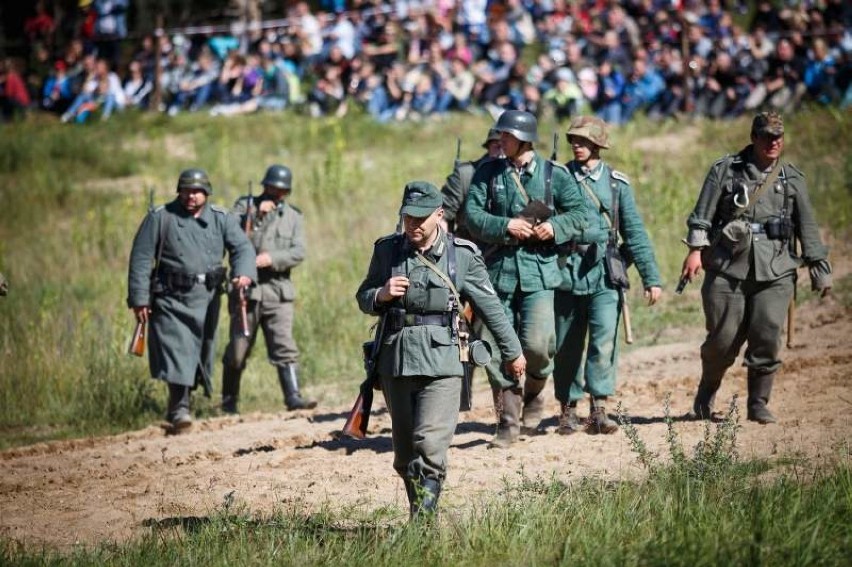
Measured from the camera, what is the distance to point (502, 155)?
10.8 m

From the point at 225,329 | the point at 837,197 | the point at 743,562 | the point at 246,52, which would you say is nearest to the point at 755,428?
the point at 743,562

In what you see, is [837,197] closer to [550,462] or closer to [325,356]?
[325,356]

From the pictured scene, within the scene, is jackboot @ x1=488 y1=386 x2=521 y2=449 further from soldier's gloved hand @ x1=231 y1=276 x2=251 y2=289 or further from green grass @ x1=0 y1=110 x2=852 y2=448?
green grass @ x1=0 y1=110 x2=852 y2=448

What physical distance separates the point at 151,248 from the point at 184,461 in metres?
2.26

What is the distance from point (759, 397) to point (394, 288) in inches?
159

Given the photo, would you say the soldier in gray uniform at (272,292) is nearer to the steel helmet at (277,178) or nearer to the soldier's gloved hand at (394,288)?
the steel helmet at (277,178)

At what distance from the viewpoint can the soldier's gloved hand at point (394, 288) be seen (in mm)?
7660

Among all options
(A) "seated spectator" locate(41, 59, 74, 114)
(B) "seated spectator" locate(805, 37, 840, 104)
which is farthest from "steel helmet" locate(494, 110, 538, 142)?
(A) "seated spectator" locate(41, 59, 74, 114)

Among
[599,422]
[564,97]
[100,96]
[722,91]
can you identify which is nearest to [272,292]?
[599,422]

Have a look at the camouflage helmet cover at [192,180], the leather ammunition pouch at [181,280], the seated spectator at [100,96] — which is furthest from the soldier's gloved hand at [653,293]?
the seated spectator at [100,96]

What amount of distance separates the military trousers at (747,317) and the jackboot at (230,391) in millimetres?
4900

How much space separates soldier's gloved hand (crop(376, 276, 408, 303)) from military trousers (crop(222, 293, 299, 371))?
218 inches

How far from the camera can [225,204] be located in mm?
21234

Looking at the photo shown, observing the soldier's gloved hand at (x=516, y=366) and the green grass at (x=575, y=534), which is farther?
the soldier's gloved hand at (x=516, y=366)
